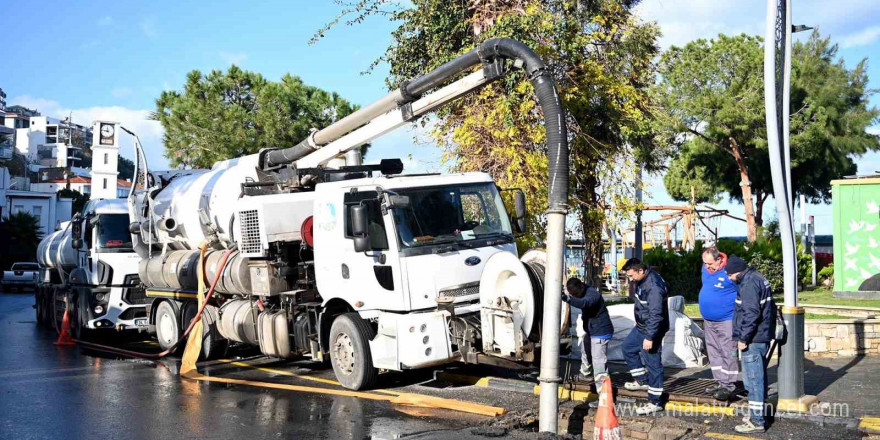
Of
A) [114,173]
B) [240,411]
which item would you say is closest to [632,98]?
[240,411]

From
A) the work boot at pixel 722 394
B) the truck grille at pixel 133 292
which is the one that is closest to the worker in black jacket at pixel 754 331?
the work boot at pixel 722 394

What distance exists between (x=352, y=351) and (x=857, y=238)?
46.4 ft

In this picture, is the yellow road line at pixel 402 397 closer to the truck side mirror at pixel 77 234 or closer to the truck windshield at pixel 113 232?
the truck windshield at pixel 113 232

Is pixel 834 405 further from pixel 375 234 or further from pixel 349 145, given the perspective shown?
pixel 349 145

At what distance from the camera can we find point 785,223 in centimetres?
843

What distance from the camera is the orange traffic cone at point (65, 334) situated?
17156 millimetres

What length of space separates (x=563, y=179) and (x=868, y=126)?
29757 mm

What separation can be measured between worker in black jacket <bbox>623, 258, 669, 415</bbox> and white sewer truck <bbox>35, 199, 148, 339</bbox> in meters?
11.3

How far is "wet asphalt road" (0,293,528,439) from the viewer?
27.7 ft

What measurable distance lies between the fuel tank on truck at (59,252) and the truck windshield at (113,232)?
2615mm

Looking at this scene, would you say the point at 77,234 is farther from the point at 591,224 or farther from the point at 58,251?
the point at 591,224

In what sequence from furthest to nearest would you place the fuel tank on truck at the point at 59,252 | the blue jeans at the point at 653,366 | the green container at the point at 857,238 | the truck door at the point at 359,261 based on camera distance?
the fuel tank on truck at the point at 59,252
the green container at the point at 857,238
the truck door at the point at 359,261
the blue jeans at the point at 653,366

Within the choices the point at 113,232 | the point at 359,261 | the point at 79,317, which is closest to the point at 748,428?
the point at 359,261

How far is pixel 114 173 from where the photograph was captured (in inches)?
1021
